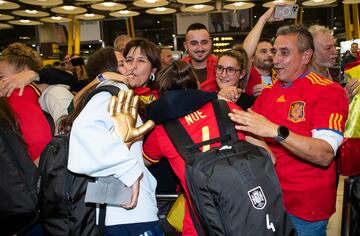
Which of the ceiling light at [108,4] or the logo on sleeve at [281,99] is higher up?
the ceiling light at [108,4]

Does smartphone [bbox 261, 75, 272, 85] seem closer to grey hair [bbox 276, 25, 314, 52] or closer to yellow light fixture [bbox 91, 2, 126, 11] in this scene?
grey hair [bbox 276, 25, 314, 52]

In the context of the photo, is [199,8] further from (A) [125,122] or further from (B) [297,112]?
(A) [125,122]

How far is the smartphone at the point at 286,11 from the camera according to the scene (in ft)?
8.09

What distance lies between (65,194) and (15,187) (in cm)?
33

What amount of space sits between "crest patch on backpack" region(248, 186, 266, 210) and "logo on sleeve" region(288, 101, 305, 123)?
2.19 ft

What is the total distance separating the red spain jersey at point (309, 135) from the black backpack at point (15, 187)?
1294mm

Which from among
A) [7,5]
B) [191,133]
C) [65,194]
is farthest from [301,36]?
[7,5]

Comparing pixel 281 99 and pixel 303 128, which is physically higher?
pixel 281 99

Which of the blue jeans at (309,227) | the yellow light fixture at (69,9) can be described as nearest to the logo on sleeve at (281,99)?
the blue jeans at (309,227)

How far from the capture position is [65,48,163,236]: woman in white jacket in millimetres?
1346

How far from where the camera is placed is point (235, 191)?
1.26m

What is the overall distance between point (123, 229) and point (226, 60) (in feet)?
4.77

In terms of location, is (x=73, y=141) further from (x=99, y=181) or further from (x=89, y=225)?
(x=89, y=225)

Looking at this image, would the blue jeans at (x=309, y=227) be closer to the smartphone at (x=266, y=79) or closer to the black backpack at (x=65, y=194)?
the black backpack at (x=65, y=194)
